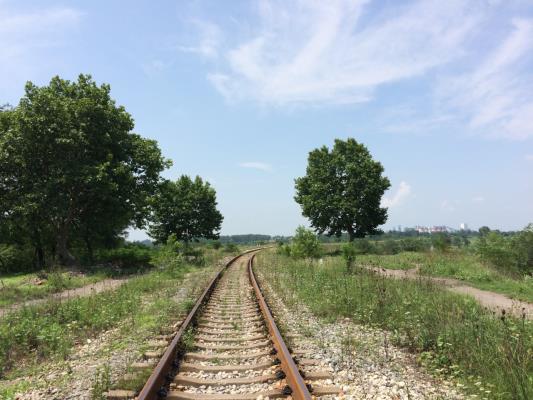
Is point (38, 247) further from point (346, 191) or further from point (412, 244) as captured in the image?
point (412, 244)

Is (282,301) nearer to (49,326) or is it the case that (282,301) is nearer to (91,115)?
(49,326)

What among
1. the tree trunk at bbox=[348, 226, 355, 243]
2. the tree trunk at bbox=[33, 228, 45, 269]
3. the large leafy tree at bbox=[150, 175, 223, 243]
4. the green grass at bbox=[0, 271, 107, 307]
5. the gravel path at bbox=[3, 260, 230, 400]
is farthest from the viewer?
the large leafy tree at bbox=[150, 175, 223, 243]

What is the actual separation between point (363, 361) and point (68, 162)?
65.5 ft

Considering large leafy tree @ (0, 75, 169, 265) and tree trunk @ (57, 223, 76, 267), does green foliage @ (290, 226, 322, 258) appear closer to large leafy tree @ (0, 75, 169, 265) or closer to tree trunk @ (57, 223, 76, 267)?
large leafy tree @ (0, 75, 169, 265)

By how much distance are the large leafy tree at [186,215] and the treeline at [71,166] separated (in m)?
17.6

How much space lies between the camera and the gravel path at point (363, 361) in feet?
15.4

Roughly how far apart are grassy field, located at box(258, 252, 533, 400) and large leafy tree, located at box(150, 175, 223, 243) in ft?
114

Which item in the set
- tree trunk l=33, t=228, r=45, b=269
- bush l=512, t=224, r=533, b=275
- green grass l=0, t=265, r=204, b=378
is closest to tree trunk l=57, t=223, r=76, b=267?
tree trunk l=33, t=228, r=45, b=269

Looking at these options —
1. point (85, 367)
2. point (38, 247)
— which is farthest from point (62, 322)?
point (38, 247)

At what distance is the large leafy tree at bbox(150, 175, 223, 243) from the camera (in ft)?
148

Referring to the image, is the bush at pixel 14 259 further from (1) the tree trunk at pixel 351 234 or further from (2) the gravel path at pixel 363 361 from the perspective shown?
(1) the tree trunk at pixel 351 234

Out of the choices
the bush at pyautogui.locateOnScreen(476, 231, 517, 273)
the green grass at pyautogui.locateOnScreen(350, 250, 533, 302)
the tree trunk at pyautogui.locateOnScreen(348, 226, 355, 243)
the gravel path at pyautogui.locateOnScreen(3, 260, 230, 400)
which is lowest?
the gravel path at pyautogui.locateOnScreen(3, 260, 230, 400)

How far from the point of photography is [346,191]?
125ft

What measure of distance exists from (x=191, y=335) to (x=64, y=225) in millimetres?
18550
